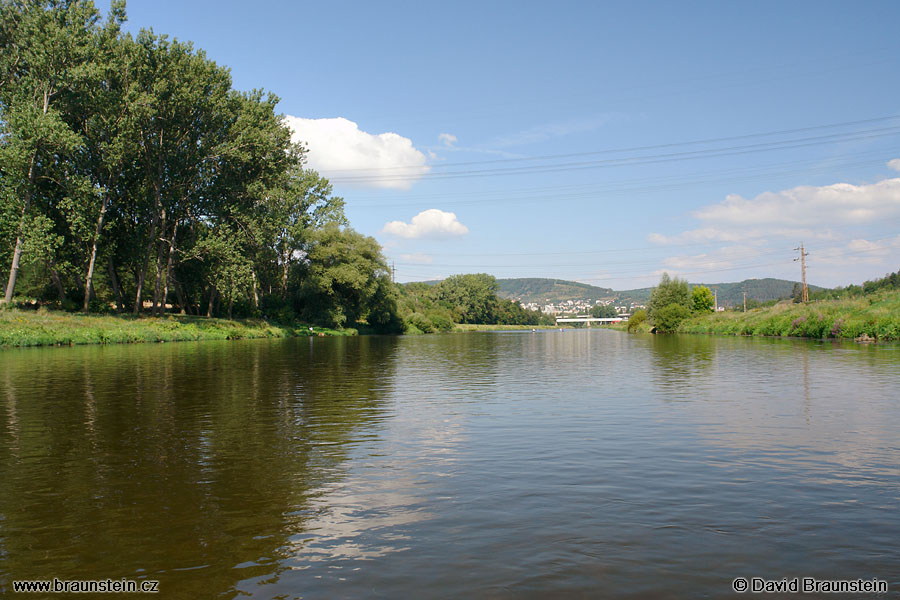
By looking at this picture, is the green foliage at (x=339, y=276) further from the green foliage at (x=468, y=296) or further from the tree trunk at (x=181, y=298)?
the green foliage at (x=468, y=296)

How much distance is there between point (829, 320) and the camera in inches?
1987

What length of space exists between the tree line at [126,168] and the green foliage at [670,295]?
49722 millimetres

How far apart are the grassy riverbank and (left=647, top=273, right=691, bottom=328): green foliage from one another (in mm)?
61041

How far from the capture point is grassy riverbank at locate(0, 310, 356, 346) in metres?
38.8

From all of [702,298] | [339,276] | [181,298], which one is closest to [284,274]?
[339,276]

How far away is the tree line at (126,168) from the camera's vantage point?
4341 centimetres

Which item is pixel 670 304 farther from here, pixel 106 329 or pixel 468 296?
pixel 468 296

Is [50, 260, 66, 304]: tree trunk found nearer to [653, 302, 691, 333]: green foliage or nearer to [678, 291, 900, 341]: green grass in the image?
[678, 291, 900, 341]: green grass

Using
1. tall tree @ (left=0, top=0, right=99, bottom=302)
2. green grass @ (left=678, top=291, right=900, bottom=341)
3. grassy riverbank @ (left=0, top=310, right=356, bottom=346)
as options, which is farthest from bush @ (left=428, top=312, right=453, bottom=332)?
tall tree @ (left=0, top=0, right=99, bottom=302)

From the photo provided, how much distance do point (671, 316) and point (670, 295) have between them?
20.9 ft

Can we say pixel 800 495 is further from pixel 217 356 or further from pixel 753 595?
pixel 217 356

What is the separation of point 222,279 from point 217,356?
23142 millimetres

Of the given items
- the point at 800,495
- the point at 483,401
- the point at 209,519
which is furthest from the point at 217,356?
the point at 800,495

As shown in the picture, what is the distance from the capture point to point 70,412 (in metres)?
13.9
